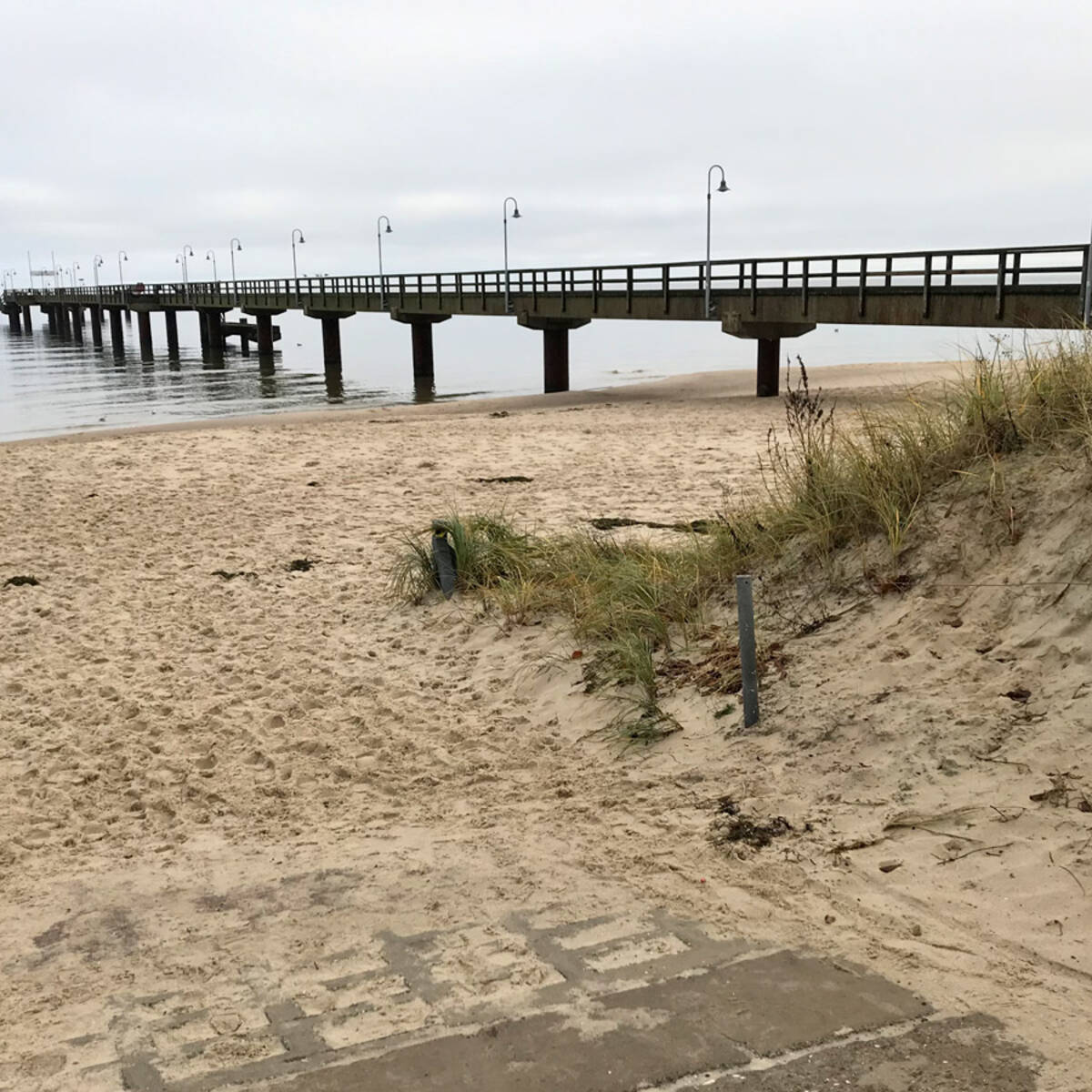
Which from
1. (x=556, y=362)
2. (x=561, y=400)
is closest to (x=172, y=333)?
(x=556, y=362)

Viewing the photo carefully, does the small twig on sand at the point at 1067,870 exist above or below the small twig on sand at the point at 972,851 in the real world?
above

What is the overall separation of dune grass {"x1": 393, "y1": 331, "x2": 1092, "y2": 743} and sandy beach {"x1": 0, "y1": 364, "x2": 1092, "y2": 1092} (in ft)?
0.76

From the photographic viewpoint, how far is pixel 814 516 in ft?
20.3

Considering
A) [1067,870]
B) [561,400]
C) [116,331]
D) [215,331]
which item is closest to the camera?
[1067,870]

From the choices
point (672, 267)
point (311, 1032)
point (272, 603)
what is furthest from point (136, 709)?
point (672, 267)

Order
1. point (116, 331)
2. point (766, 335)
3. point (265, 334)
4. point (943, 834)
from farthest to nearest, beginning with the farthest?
point (116, 331) < point (265, 334) < point (766, 335) < point (943, 834)

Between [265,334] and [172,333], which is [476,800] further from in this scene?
[172,333]

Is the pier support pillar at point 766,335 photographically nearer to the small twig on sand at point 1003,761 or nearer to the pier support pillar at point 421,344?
the pier support pillar at point 421,344

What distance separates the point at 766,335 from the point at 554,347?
896 centimetres

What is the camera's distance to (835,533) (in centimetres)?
592

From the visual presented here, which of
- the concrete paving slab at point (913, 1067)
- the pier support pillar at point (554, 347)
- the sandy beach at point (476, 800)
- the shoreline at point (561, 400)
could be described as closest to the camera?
the concrete paving slab at point (913, 1067)

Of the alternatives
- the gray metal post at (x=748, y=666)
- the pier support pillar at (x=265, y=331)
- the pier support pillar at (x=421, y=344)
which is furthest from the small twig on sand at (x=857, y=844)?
the pier support pillar at (x=265, y=331)

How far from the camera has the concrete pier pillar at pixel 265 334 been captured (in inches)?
2012

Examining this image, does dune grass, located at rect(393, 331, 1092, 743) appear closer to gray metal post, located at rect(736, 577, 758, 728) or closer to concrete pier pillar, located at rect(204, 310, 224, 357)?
gray metal post, located at rect(736, 577, 758, 728)
